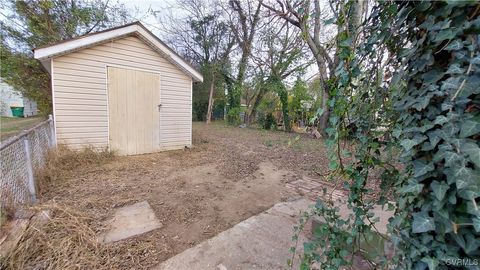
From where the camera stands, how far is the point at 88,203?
8.92 ft

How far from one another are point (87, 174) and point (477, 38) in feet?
15.8

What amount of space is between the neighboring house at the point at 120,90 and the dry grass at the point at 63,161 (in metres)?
0.20

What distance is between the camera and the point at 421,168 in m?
0.68

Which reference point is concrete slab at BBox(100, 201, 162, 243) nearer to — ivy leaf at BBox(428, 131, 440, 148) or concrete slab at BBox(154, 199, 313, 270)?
concrete slab at BBox(154, 199, 313, 270)

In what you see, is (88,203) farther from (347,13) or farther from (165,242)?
(347,13)

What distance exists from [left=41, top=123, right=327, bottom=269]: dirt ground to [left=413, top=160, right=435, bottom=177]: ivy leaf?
756 mm

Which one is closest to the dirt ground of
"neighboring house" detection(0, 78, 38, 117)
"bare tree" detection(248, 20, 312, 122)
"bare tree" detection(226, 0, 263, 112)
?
"bare tree" detection(248, 20, 312, 122)

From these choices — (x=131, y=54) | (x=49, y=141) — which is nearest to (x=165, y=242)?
(x=49, y=141)

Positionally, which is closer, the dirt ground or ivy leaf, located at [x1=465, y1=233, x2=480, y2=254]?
ivy leaf, located at [x1=465, y1=233, x2=480, y2=254]

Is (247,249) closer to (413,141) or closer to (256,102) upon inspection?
(413,141)

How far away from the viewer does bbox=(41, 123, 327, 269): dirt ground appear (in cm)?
211

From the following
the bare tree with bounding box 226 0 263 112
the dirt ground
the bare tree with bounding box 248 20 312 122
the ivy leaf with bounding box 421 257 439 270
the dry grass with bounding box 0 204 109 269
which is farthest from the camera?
the bare tree with bounding box 226 0 263 112

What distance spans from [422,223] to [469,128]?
32cm

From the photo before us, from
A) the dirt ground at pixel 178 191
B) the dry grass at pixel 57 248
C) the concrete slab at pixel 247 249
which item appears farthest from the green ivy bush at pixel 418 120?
the dry grass at pixel 57 248
